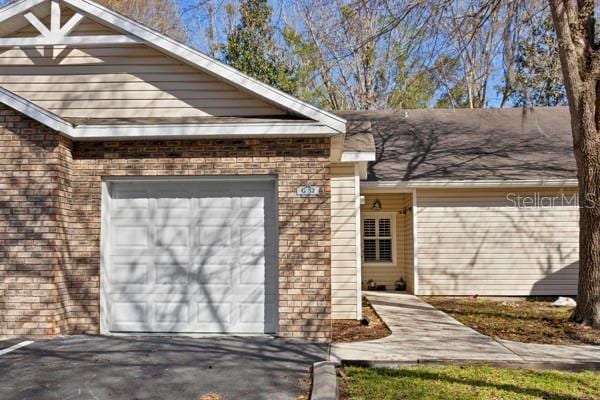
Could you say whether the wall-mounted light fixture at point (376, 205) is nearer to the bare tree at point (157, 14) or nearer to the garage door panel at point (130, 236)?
the garage door panel at point (130, 236)

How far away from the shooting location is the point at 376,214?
49.8 ft

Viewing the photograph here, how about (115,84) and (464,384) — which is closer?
(464,384)

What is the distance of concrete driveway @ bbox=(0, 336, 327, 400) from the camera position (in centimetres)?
544

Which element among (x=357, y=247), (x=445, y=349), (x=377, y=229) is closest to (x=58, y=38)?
(x=357, y=247)

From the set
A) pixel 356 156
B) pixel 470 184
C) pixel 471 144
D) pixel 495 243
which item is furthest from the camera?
pixel 471 144

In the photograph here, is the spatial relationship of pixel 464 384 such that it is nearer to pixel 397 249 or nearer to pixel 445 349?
pixel 445 349

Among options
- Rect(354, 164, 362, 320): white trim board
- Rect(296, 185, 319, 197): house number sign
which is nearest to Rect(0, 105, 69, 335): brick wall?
Rect(296, 185, 319, 197): house number sign

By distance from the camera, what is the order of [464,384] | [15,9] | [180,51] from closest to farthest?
[464,384]
[180,51]
[15,9]

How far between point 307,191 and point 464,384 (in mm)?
3452

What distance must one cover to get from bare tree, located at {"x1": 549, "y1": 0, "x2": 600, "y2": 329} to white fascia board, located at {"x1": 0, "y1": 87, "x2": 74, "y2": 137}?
26.8ft

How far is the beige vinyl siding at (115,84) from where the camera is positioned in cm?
862

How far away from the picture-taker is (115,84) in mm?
8734

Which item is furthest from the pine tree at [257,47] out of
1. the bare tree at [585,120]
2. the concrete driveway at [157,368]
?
the concrete driveway at [157,368]

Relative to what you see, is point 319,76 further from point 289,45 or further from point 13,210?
point 13,210
